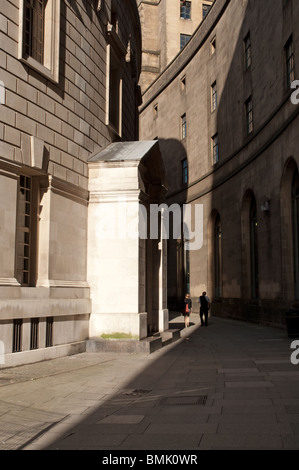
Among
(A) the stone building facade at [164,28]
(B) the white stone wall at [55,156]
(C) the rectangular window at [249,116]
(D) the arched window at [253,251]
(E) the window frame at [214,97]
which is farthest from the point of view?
(A) the stone building facade at [164,28]

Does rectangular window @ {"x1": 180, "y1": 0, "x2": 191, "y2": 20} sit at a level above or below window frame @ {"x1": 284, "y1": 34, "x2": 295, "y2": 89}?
above

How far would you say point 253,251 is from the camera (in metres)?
27.7

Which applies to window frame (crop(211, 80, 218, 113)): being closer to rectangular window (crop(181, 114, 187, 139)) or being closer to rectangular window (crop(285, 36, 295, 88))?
rectangular window (crop(181, 114, 187, 139))

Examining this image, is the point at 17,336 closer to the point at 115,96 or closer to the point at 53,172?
the point at 53,172

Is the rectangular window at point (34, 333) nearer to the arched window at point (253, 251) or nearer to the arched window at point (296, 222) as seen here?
the arched window at point (296, 222)

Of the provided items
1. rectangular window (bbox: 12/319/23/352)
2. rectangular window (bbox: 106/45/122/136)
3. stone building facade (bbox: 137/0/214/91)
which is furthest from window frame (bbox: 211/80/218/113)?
rectangular window (bbox: 12/319/23/352)

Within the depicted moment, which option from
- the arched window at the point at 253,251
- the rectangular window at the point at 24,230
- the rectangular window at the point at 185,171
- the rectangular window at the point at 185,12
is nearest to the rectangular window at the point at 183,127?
the rectangular window at the point at 185,171

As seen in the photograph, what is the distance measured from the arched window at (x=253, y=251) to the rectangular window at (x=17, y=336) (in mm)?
17468

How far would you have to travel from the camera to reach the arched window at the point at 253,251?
2705 centimetres

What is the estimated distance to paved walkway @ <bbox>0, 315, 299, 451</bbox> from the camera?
589 cm

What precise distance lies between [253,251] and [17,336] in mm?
18430

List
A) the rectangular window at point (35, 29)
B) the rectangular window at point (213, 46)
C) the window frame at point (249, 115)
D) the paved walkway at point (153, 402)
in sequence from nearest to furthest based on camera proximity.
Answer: the paved walkway at point (153, 402)
the rectangular window at point (35, 29)
the window frame at point (249, 115)
the rectangular window at point (213, 46)

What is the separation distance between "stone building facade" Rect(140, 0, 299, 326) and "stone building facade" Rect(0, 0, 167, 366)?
7.86m
